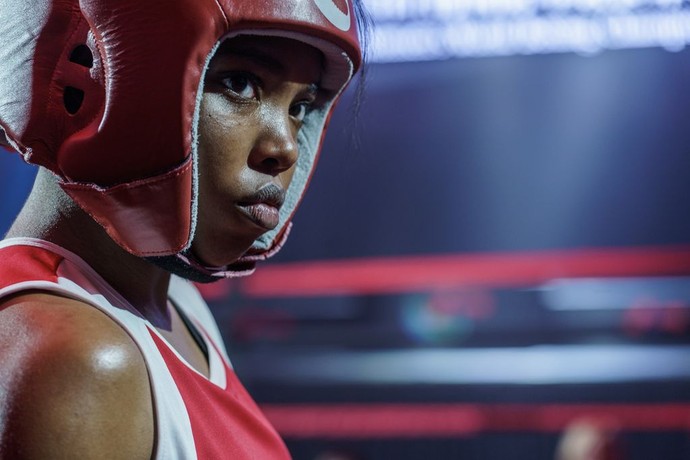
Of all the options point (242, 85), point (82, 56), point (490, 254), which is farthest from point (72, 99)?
point (490, 254)

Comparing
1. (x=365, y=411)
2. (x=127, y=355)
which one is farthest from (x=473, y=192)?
(x=127, y=355)

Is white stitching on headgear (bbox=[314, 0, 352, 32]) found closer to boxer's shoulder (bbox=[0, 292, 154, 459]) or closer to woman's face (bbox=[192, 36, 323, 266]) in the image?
woman's face (bbox=[192, 36, 323, 266])

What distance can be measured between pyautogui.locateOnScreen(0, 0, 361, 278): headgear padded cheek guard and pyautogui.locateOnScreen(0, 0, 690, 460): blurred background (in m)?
3.03

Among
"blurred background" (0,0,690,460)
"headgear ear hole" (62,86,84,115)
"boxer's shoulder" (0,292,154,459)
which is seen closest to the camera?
"boxer's shoulder" (0,292,154,459)

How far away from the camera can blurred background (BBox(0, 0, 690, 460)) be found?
12.5ft

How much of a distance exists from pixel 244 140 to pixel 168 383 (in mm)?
246

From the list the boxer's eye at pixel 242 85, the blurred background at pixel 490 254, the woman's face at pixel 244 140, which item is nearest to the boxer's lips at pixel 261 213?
the woman's face at pixel 244 140

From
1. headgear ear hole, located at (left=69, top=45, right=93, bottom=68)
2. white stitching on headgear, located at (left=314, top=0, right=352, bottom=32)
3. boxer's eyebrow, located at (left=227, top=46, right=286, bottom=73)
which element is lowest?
headgear ear hole, located at (left=69, top=45, right=93, bottom=68)

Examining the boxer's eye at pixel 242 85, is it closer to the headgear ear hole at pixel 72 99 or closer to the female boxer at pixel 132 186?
the female boxer at pixel 132 186

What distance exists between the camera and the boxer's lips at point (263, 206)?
0.83m

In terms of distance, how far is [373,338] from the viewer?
159 inches

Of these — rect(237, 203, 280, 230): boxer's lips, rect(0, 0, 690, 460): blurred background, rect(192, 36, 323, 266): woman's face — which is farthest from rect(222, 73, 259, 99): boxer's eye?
rect(0, 0, 690, 460): blurred background

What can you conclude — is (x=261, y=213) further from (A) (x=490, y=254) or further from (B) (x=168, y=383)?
(A) (x=490, y=254)

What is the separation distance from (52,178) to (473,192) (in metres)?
3.44
